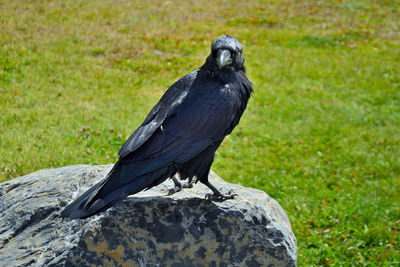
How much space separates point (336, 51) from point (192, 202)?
31.1 feet

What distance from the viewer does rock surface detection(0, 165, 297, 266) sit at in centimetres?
320

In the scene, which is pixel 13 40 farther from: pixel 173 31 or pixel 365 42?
pixel 365 42

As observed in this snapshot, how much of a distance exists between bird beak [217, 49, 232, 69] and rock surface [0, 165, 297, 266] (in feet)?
3.89

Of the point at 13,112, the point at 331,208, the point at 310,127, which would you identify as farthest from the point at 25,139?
the point at 310,127

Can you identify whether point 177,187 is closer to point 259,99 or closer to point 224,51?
point 224,51

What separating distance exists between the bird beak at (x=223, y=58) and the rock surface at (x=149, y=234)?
1.19 meters

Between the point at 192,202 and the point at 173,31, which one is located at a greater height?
the point at 173,31

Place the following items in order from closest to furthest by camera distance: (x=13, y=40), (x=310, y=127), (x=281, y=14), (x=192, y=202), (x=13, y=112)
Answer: (x=192, y=202), (x=13, y=112), (x=310, y=127), (x=13, y=40), (x=281, y=14)

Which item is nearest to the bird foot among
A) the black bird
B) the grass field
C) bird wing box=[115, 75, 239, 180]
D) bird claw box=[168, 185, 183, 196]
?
the black bird

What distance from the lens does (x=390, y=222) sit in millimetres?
5652

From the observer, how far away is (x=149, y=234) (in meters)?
3.26

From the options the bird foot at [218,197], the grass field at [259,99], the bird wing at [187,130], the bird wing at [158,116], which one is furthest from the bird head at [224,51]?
the grass field at [259,99]

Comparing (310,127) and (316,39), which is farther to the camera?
(316,39)

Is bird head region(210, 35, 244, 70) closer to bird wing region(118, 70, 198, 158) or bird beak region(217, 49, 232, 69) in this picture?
bird beak region(217, 49, 232, 69)
